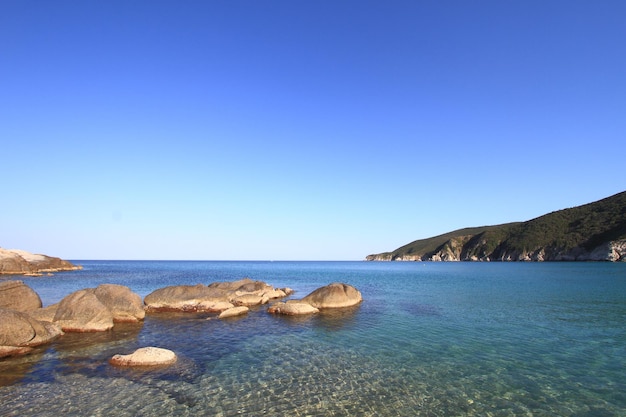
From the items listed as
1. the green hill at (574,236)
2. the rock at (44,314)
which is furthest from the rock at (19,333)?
the green hill at (574,236)

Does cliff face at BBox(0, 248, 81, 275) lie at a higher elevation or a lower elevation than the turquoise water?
higher

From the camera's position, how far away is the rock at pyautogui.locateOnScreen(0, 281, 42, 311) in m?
24.7

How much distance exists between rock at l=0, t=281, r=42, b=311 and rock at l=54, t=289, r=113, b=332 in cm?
341

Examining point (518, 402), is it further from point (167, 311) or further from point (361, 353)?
point (167, 311)

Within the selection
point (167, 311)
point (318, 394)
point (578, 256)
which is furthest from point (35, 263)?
point (578, 256)

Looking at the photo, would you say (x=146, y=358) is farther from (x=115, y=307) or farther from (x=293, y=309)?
(x=293, y=309)

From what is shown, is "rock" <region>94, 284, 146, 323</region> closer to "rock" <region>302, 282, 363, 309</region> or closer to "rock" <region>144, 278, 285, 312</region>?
"rock" <region>144, 278, 285, 312</region>

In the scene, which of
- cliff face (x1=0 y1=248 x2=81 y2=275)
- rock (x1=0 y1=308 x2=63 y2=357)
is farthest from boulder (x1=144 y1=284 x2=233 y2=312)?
cliff face (x1=0 y1=248 x2=81 y2=275)

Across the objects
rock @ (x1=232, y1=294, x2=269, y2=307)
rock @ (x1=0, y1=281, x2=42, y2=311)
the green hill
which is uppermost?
the green hill

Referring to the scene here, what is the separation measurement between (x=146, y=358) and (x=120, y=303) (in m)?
13.7

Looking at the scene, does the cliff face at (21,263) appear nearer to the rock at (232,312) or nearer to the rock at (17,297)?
the rock at (17,297)

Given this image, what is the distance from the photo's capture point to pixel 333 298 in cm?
3381

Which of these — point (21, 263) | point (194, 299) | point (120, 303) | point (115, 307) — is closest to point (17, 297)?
point (115, 307)

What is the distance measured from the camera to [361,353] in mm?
17766
